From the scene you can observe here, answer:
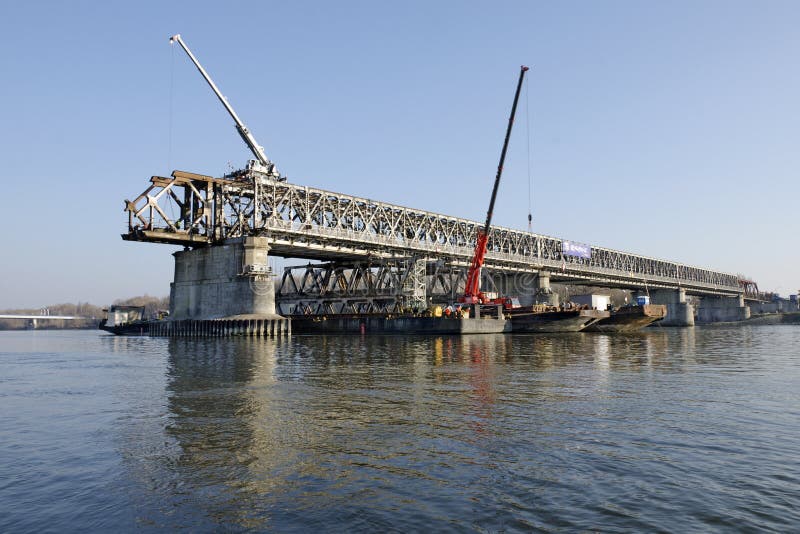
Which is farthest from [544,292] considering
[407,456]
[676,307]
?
[407,456]

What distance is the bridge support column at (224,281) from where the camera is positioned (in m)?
73.5

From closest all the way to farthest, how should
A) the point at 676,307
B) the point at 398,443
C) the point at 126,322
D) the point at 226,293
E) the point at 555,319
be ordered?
the point at 398,443, the point at 226,293, the point at 555,319, the point at 126,322, the point at 676,307

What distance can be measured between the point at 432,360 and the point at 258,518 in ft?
94.7

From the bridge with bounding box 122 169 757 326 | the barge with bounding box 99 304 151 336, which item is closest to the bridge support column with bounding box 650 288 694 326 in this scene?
the bridge with bounding box 122 169 757 326

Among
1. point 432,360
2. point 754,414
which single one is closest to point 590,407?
point 754,414

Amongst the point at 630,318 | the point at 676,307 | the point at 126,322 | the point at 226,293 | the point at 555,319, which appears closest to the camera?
the point at 226,293

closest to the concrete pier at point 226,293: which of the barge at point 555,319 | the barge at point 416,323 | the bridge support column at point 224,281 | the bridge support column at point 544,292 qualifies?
the bridge support column at point 224,281

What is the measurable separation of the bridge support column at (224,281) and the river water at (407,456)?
48559 mm

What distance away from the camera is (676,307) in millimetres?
161750

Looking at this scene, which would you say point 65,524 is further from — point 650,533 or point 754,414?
point 754,414

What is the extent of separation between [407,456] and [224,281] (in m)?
68.8

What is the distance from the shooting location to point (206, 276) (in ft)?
260

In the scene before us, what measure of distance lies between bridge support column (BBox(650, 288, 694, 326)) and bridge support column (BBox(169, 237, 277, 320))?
405 feet

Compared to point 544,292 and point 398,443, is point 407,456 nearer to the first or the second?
point 398,443
